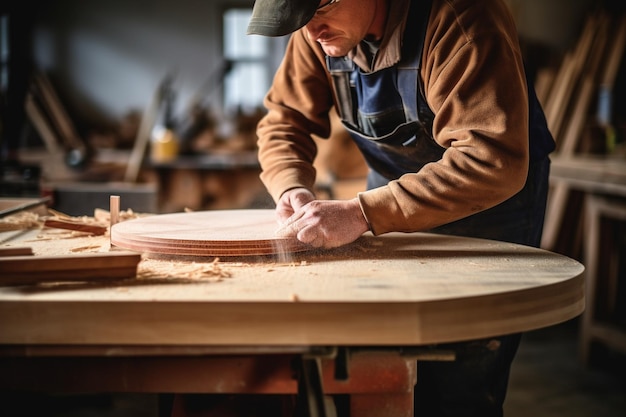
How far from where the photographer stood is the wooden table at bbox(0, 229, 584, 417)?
4.03 feet

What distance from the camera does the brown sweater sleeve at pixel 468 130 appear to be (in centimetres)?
163

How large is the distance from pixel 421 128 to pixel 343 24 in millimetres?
375

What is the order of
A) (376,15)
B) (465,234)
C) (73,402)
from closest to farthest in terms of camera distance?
(376,15) → (465,234) → (73,402)

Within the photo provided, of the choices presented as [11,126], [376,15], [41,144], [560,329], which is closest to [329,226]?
[376,15]

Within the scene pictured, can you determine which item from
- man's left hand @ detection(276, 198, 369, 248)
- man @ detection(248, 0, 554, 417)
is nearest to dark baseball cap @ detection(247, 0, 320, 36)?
man @ detection(248, 0, 554, 417)

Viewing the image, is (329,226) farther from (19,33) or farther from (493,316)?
(19,33)

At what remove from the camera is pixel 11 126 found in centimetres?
405

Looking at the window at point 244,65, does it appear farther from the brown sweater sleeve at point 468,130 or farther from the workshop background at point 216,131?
the brown sweater sleeve at point 468,130

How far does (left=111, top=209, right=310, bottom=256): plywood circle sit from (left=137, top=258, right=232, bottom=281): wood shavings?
0.04 metres

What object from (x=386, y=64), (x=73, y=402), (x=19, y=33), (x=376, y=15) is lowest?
(x=73, y=402)

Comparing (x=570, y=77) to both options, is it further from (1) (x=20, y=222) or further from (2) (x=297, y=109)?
(1) (x=20, y=222)

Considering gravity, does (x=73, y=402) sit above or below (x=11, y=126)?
below

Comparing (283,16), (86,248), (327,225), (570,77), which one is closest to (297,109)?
(283,16)

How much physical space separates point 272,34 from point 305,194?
0.46 meters
